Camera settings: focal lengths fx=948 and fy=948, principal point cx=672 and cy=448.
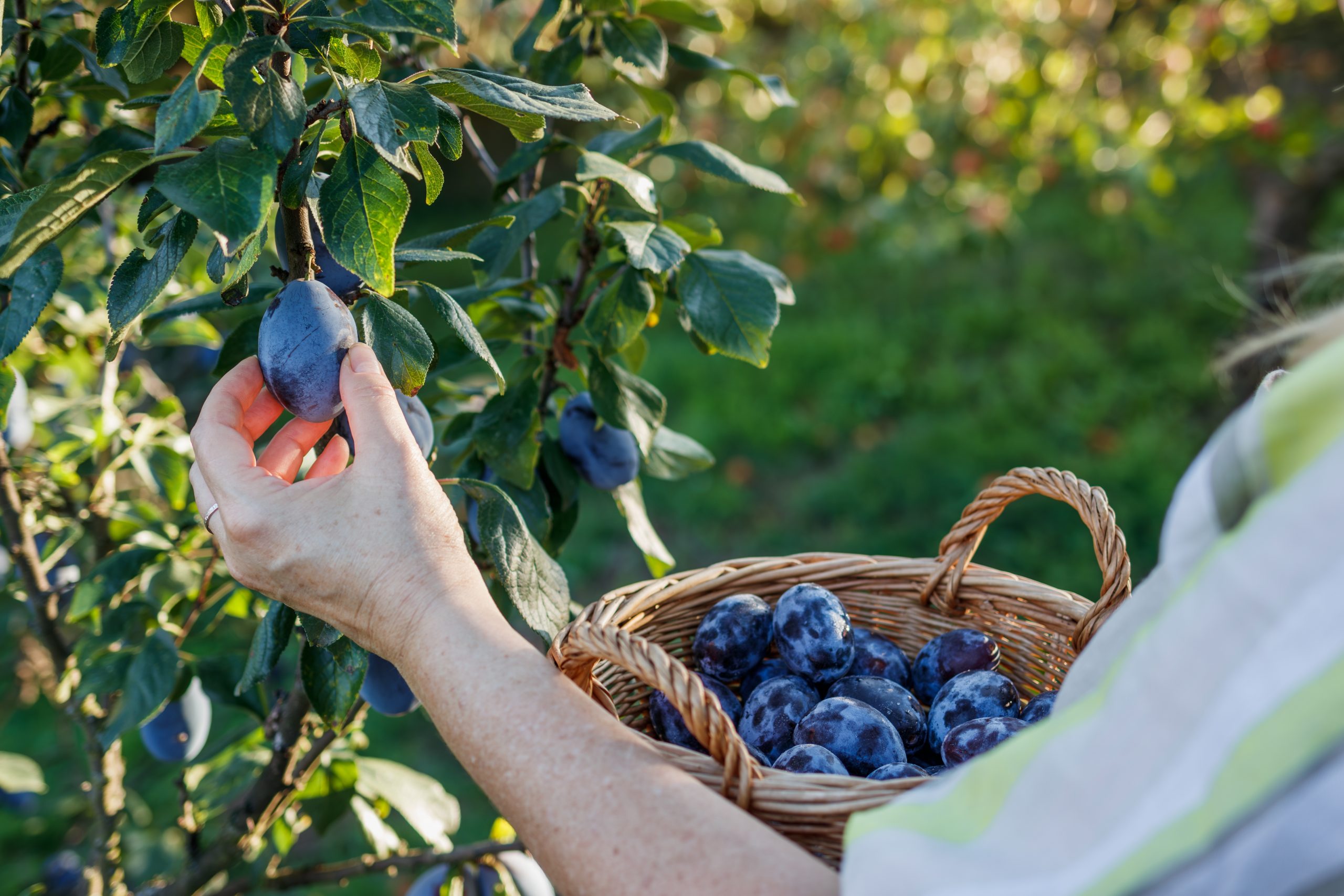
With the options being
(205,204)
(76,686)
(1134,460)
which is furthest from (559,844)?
(1134,460)

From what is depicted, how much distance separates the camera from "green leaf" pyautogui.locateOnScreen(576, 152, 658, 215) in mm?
793

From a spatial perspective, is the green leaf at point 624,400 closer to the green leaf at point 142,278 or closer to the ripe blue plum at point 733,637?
the ripe blue plum at point 733,637

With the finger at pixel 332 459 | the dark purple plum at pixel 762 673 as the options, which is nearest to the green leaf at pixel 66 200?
the finger at pixel 332 459

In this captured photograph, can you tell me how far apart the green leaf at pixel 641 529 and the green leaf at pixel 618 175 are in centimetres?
35

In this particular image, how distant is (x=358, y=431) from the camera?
67 cm

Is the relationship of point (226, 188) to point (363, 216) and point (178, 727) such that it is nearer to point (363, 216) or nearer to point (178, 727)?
point (363, 216)

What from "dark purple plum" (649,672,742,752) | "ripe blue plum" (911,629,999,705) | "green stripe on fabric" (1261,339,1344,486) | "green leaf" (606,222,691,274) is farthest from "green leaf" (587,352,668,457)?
"green stripe on fabric" (1261,339,1344,486)

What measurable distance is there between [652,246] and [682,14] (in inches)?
13.6

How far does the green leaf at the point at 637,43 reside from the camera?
39.1 inches

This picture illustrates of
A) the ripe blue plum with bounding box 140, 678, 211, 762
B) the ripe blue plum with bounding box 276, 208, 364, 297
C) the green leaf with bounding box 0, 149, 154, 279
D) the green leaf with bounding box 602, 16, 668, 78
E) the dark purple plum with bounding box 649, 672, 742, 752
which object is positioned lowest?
the ripe blue plum with bounding box 140, 678, 211, 762

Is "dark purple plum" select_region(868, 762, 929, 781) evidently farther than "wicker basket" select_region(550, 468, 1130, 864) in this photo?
Yes

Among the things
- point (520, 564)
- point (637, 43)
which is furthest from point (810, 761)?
point (637, 43)

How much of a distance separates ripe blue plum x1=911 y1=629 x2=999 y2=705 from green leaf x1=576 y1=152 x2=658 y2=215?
0.51m

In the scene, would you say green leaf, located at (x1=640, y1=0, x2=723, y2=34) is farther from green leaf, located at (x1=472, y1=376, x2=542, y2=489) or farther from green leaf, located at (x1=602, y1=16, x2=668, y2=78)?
green leaf, located at (x1=472, y1=376, x2=542, y2=489)
